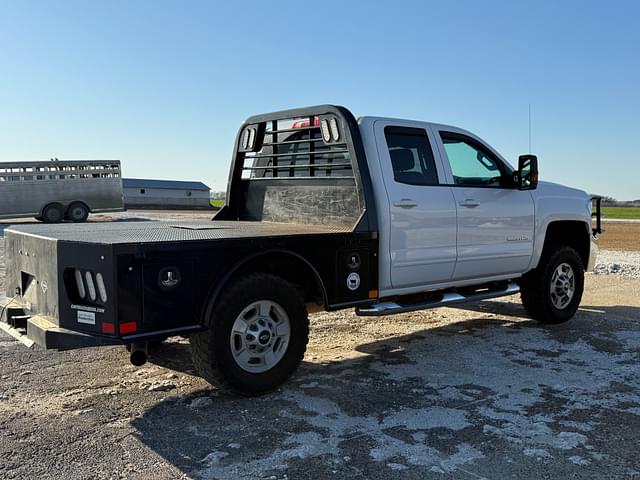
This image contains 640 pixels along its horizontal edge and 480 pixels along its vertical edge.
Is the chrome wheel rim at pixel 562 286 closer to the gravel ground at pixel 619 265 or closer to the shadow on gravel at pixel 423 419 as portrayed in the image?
the shadow on gravel at pixel 423 419

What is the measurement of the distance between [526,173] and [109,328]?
189 inches

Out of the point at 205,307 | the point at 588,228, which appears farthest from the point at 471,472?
the point at 588,228

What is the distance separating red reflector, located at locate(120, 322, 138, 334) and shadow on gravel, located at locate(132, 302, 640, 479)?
0.68 m

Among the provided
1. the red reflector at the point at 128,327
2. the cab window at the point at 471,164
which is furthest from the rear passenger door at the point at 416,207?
the red reflector at the point at 128,327

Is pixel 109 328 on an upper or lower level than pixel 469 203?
lower

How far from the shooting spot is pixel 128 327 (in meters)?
4.01

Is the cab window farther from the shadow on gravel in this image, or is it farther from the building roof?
the building roof

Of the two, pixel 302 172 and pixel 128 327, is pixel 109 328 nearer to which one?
pixel 128 327

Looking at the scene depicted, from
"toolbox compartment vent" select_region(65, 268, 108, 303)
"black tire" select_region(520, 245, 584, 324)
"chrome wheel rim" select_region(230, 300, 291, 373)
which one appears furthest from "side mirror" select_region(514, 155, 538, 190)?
"toolbox compartment vent" select_region(65, 268, 108, 303)

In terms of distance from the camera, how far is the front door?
6.41 metres

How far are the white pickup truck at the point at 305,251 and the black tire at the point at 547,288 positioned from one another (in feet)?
0.06

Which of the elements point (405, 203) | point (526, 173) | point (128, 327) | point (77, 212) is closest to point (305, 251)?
point (405, 203)

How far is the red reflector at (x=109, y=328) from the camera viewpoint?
13.0 ft

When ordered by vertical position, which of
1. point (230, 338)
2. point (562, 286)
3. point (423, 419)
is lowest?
point (423, 419)
